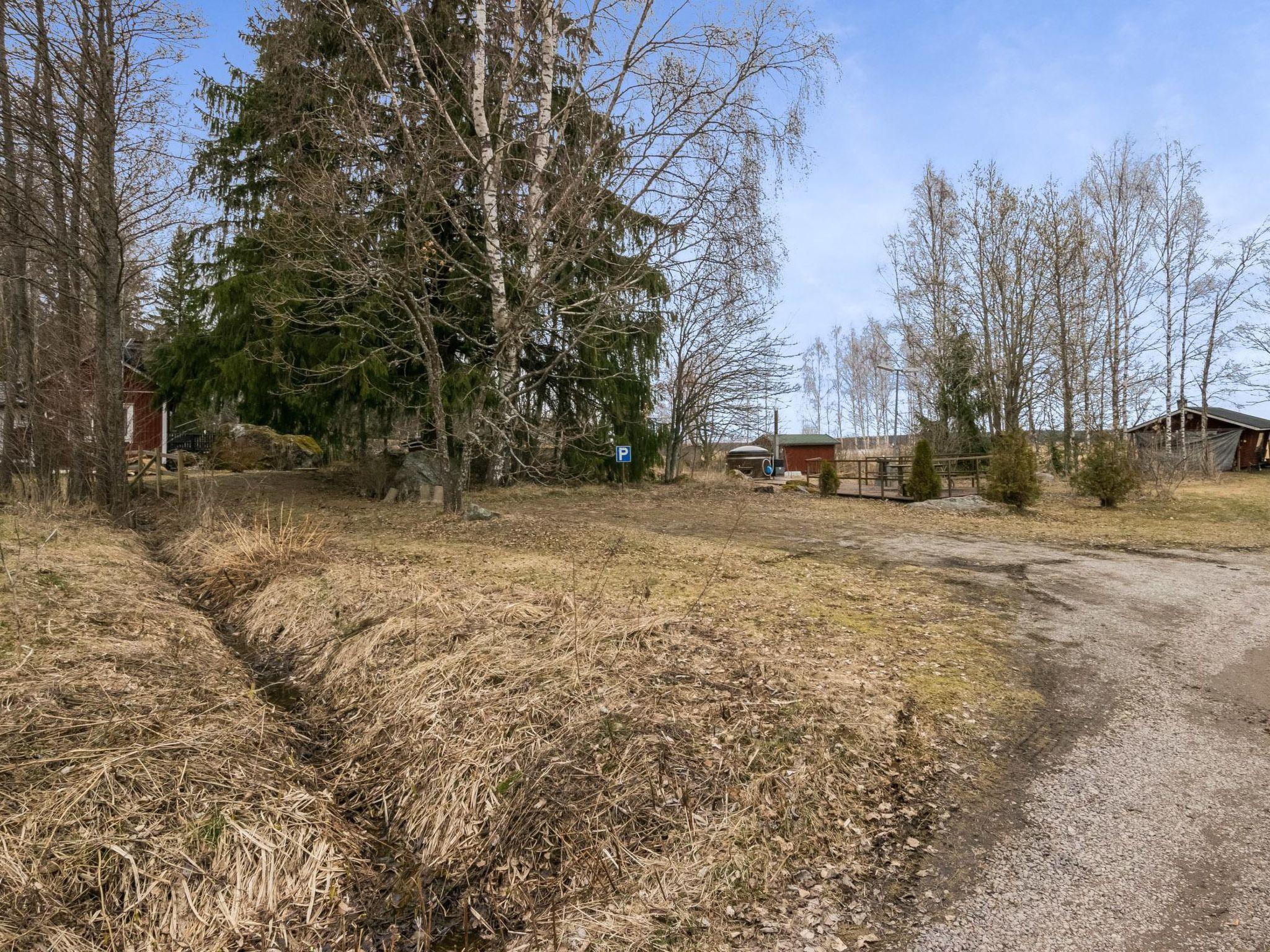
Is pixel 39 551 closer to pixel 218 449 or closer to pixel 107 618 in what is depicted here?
pixel 107 618

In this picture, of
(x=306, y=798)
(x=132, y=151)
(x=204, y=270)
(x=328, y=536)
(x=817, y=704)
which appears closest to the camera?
(x=306, y=798)

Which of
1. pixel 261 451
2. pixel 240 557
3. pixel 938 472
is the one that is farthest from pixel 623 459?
pixel 261 451

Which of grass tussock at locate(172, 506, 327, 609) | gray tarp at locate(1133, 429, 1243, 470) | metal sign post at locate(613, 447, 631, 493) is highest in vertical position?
gray tarp at locate(1133, 429, 1243, 470)

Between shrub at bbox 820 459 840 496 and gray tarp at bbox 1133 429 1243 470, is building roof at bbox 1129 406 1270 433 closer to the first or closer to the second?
gray tarp at bbox 1133 429 1243 470

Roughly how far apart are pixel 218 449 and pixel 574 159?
14.7 m

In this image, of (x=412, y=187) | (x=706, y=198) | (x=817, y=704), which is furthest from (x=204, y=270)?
(x=817, y=704)

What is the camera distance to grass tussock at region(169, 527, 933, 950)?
254 cm

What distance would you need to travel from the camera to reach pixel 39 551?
687 cm

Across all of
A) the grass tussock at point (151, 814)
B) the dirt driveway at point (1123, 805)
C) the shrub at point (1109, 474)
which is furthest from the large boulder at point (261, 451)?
the dirt driveway at point (1123, 805)

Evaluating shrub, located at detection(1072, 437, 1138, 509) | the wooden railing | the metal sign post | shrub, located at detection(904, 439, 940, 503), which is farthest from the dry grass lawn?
the wooden railing

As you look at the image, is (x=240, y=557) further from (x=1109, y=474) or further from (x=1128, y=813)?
(x=1109, y=474)

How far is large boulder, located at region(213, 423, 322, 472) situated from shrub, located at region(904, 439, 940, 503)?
15684mm

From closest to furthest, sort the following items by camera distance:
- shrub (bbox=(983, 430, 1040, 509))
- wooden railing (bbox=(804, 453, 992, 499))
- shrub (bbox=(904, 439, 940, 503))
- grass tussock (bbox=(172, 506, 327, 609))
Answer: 1. grass tussock (bbox=(172, 506, 327, 609))
2. shrub (bbox=(983, 430, 1040, 509))
3. shrub (bbox=(904, 439, 940, 503))
4. wooden railing (bbox=(804, 453, 992, 499))

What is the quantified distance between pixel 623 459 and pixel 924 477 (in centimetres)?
699
